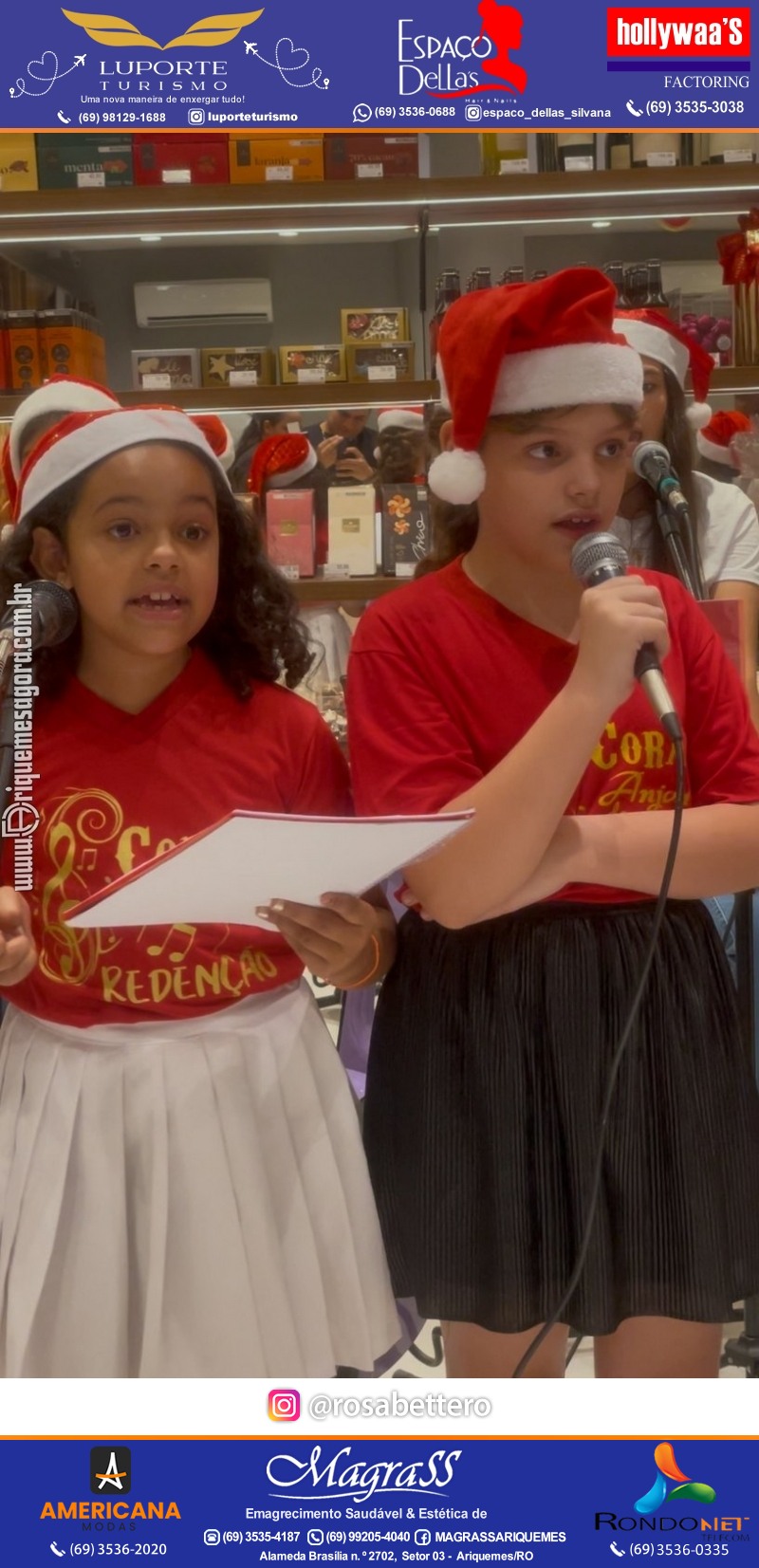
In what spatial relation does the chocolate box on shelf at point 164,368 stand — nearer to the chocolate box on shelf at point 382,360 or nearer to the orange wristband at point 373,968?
the chocolate box on shelf at point 382,360

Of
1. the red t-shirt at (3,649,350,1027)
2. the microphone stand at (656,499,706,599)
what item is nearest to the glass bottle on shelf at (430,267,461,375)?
the microphone stand at (656,499,706,599)

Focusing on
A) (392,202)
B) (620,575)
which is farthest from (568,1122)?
(392,202)

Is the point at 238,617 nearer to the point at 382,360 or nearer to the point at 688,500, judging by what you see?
the point at 382,360

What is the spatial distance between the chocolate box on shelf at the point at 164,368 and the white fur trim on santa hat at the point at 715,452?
0.46m

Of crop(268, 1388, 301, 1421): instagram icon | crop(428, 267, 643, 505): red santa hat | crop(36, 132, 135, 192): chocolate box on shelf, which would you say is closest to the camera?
crop(428, 267, 643, 505): red santa hat

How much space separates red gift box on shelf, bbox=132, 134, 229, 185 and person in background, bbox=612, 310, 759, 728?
1.31 ft

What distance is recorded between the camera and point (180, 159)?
3.93 ft

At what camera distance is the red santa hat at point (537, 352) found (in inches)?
37.7

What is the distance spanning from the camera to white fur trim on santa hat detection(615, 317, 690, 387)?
1128mm

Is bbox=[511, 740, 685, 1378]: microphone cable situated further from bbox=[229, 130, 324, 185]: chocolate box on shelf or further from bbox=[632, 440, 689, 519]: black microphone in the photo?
bbox=[229, 130, 324, 185]: chocolate box on shelf
